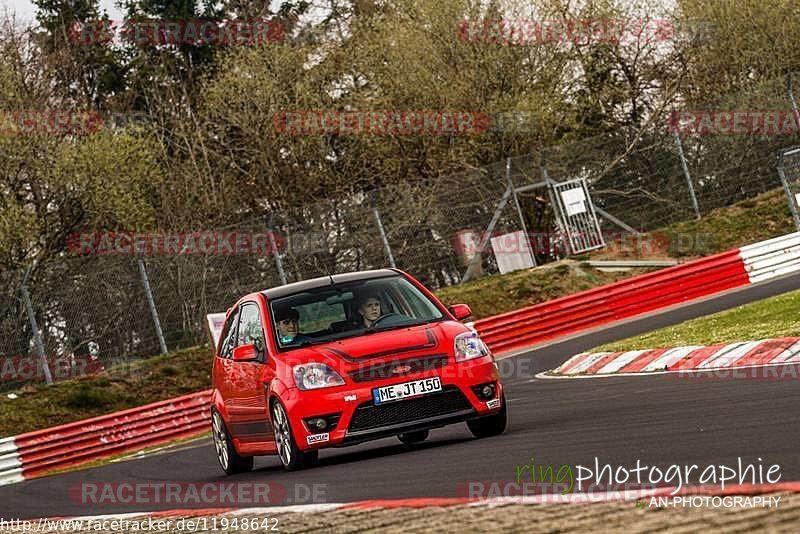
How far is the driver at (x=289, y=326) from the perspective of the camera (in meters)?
11.3

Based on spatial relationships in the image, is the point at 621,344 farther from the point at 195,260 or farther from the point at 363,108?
the point at 363,108

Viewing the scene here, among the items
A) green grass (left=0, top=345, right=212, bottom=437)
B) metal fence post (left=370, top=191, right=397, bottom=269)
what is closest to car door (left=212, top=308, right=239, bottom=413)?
green grass (left=0, top=345, right=212, bottom=437)

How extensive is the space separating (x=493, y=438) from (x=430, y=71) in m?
27.3

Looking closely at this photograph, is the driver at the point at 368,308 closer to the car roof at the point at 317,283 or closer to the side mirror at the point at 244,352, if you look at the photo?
the car roof at the point at 317,283

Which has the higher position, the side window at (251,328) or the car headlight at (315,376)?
the side window at (251,328)

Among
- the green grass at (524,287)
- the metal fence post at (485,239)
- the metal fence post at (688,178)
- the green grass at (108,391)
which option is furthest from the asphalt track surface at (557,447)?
the metal fence post at (688,178)

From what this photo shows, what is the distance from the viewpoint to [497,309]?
29.3 m

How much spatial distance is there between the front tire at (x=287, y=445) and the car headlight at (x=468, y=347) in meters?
1.36

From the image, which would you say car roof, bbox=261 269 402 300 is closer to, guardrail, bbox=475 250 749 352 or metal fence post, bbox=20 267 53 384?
guardrail, bbox=475 250 749 352

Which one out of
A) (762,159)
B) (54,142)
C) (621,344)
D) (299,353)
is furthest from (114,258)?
(299,353)

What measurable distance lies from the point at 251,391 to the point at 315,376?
117cm

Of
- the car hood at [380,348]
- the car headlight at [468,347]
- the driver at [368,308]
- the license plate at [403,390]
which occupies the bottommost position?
the license plate at [403,390]

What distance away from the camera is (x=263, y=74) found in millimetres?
41875

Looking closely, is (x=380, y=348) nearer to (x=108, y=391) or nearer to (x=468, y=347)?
(x=468, y=347)
